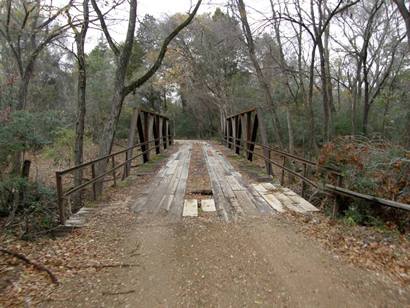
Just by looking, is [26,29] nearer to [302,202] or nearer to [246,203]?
[246,203]

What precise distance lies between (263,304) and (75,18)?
892cm

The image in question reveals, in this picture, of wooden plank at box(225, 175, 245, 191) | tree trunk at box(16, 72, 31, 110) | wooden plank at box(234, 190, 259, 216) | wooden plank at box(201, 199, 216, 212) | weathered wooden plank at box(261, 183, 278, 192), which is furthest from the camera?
tree trunk at box(16, 72, 31, 110)

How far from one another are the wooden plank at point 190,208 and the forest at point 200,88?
2.44 meters

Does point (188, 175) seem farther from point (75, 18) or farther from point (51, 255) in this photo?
point (75, 18)

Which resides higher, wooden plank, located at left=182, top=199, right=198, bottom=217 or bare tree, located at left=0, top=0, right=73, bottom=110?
bare tree, located at left=0, top=0, right=73, bottom=110

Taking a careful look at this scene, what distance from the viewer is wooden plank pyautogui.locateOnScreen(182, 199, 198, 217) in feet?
15.8

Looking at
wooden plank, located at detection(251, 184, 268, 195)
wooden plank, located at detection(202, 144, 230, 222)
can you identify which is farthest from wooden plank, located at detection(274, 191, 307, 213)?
wooden plank, located at detection(202, 144, 230, 222)

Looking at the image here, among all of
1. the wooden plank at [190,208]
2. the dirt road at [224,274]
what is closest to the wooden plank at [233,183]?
the wooden plank at [190,208]

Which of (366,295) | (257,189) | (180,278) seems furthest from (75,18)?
(366,295)

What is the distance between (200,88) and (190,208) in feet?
79.4

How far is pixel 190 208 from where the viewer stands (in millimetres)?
5117

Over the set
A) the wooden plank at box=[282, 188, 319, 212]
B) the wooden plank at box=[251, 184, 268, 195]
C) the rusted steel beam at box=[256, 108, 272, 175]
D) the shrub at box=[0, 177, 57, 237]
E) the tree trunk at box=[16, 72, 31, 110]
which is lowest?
the shrub at box=[0, 177, 57, 237]

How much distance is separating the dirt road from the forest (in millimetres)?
1729

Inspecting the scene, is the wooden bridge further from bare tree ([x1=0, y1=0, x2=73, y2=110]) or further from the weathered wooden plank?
bare tree ([x1=0, y1=0, x2=73, y2=110])
